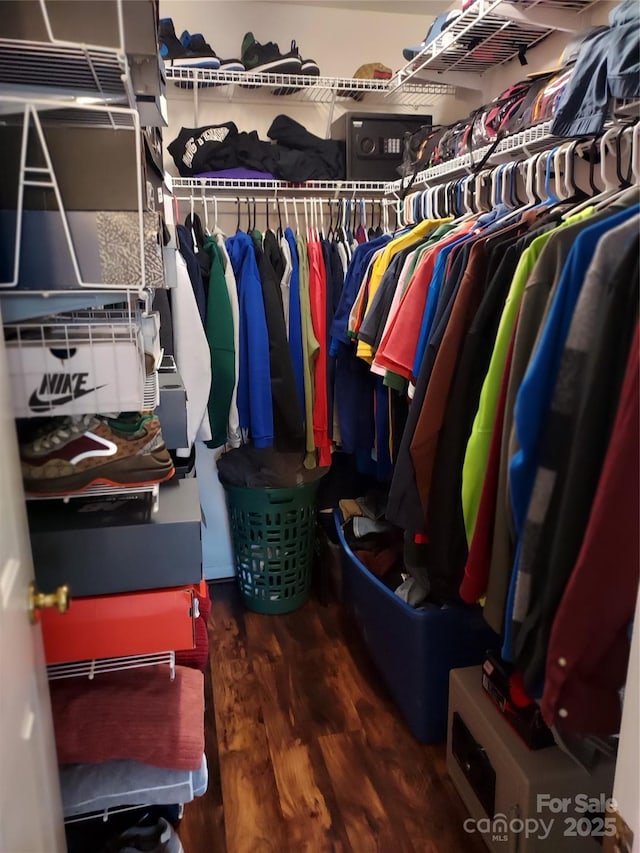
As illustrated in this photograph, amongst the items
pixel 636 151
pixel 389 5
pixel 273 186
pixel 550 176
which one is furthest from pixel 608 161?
pixel 389 5

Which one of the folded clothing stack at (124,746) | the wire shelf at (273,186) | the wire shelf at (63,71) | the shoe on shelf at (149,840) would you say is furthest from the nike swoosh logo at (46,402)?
the wire shelf at (273,186)

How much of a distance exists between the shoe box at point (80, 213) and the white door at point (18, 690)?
152 mm

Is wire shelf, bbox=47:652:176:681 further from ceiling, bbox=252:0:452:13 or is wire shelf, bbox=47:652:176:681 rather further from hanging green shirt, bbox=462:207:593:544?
ceiling, bbox=252:0:452:13

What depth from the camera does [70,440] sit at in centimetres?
102

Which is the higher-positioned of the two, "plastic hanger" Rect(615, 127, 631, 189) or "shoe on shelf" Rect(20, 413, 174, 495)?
"plastic hanger" Rect(615, 127, 631, 189)

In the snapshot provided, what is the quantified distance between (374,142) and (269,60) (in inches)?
18.8

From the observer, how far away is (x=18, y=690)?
2.60ft

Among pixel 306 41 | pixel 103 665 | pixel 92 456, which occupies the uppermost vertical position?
pixel 306 41

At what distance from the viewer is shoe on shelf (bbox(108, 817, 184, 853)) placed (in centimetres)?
125

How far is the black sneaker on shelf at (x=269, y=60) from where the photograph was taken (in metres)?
2.19

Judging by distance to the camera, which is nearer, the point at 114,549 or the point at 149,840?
the point at 114,549

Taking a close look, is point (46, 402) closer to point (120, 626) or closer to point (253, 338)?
point (120, 626)

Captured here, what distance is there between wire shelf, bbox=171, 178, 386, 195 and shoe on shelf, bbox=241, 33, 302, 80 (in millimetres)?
367

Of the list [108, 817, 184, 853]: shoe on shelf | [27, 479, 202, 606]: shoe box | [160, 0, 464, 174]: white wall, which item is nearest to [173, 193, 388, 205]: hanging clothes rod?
[160, 0, 464, 174]: white wall
